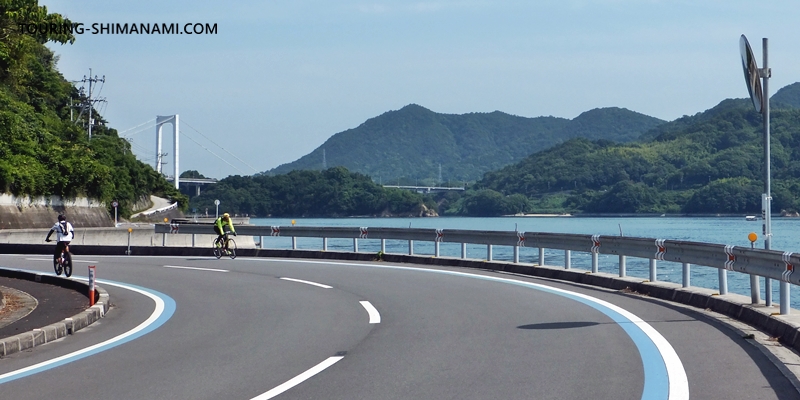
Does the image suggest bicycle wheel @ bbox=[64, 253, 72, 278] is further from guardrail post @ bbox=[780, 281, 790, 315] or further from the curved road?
guardrail post @ bbox=[780, 281, 790, 315]

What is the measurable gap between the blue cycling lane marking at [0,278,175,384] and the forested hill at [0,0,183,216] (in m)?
4.44

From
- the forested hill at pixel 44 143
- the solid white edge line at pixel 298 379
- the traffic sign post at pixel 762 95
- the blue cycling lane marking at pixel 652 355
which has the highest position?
the forested hill at pixel 44 143

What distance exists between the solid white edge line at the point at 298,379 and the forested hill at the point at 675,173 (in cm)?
11602

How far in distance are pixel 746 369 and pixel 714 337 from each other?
1.92 m

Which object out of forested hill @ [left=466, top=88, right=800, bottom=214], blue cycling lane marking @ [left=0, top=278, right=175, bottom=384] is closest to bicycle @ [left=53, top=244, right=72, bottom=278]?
blue cycling lane marking @ [left=0, top=278, right=175, bottom=384]

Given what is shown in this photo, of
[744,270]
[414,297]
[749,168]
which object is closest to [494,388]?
[744,270]

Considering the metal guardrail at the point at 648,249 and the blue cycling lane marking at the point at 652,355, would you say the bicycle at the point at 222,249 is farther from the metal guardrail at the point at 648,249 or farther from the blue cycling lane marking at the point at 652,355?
the blue cycling lane marking at the point at 652,355

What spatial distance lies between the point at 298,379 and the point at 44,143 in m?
60.1

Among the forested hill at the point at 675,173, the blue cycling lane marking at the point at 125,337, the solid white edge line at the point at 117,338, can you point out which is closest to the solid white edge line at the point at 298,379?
the blue cycling lane marking at the point at 125,337

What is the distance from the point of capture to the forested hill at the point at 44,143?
568 inches

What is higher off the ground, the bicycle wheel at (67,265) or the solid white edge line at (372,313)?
the bicycle wheel at (67,265)

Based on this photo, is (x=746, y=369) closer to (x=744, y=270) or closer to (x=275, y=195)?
(x=744, y=270)

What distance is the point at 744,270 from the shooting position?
1155cm

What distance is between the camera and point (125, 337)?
35.4 ft
